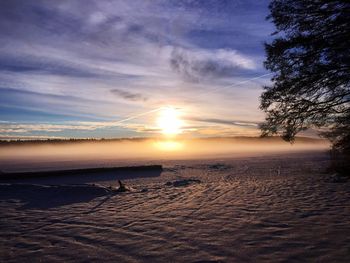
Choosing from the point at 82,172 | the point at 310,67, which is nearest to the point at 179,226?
the point at 310,67

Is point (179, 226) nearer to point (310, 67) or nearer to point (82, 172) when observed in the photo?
point (310, 67)

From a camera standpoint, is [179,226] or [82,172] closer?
[179,226]

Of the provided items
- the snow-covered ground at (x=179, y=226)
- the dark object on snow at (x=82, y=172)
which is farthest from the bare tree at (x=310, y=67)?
the dark object on snow at (x=82, y=172)

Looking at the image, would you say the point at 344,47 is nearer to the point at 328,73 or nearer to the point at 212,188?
the point at 328,73

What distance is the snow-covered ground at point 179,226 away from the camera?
21.6 ft

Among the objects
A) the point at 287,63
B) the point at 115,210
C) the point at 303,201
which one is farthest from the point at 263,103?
the point at 115,210

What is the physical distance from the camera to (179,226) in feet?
28.3

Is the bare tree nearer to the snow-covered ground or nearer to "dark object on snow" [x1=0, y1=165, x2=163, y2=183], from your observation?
the snow-covered ground

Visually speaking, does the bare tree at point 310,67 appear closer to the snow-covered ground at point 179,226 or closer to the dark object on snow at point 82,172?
the snow-covered ground at point 179,226

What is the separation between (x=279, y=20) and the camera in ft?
46.2

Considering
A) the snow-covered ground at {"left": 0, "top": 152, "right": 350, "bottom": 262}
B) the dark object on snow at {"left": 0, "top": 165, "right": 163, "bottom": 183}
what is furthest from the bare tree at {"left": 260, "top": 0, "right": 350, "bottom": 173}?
the dark object on snow at {"left": 0, "top": 165, "right": 163, "bottom": 183}

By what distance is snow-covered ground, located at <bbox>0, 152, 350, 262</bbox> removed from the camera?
6.60 meters

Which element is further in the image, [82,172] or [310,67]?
[82,172]

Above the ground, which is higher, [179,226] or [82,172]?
[82,172]
